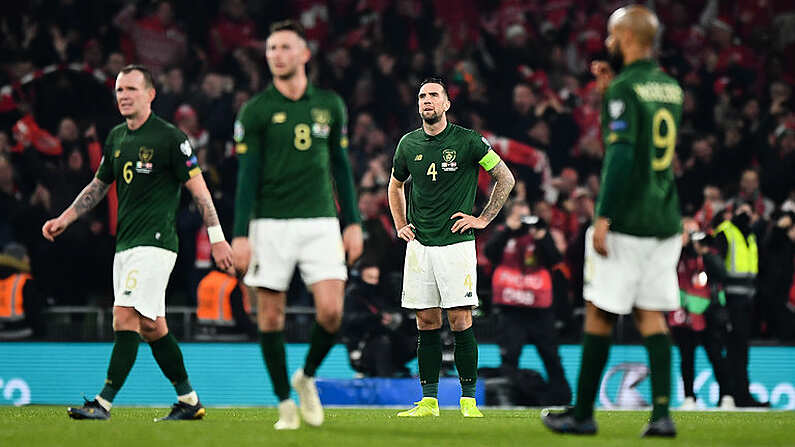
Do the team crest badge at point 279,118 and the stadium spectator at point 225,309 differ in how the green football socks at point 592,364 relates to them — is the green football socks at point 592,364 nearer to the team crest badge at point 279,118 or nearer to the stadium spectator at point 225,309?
the team crest badge at point 279,118

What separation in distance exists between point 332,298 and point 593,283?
1.62m

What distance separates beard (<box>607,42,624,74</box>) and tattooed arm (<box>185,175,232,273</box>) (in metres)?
2.79

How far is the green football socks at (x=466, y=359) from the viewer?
32.2 ft

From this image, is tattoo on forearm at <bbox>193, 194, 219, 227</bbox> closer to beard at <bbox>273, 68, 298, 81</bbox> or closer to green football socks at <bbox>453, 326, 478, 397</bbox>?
beard at <bbox>273, 68, 298, 81</bbox>

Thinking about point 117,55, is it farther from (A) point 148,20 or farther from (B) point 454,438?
(B) point 454,438

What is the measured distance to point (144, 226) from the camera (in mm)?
8539

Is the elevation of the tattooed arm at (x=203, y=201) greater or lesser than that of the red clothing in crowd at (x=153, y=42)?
lesser

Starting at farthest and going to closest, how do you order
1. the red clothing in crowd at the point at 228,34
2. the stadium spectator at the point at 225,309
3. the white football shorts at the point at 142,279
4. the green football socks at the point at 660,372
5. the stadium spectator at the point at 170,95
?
the red clothing in crowd at the point at 228,34 < the stadium spectator at the point at 170,95 < the stadium spectator at the point at 225,309 < the white football shorts at the point at 142,279 < the green football socks at the point at 660,372

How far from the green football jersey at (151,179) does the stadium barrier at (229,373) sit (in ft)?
17.8

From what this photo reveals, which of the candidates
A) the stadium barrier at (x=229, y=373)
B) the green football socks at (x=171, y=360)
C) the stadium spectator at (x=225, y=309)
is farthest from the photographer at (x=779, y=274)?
the green football socks at (x=171, y=360)

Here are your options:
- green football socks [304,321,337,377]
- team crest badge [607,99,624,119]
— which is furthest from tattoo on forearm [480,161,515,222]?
team crest badge [607,99,624,119]

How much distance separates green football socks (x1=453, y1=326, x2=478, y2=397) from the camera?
32.2ft

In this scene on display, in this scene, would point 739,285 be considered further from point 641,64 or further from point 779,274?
point 641,64

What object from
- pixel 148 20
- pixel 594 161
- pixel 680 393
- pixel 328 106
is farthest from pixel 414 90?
pixel 328 106
